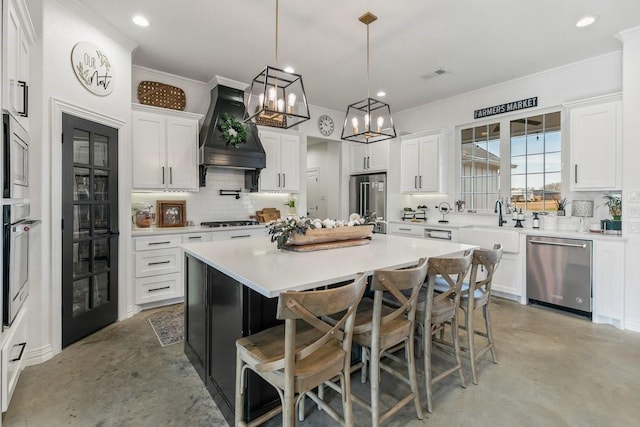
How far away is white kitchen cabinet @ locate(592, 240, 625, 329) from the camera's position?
324cm

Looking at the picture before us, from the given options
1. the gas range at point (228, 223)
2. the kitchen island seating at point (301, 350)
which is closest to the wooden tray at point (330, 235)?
the kitchen island seating at point (301, 350)

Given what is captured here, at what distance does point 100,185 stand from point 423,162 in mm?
4486

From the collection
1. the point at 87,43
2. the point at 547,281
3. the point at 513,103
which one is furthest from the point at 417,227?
the point at 87,43

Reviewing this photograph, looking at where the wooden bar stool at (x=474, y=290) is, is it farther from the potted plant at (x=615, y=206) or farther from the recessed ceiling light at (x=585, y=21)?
the recessed ceiling light at (x=585, y=21)

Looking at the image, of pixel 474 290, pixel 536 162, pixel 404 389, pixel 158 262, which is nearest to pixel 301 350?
pixel 404 389

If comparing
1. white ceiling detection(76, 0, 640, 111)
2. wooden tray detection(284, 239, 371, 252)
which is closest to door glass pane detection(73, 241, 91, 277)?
wooden tray detection(284, 239, 371, 252)

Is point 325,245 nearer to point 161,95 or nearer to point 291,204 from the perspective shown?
point 291,204

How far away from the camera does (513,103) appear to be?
4531mm

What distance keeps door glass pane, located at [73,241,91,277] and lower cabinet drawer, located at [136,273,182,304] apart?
0.65 m

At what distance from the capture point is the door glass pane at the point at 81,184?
2.87 m

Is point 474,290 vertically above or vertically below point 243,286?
below

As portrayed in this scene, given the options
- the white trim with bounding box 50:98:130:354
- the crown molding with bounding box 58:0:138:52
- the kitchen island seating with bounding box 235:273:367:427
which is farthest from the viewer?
the crown molding with bounding box 58:0:138:52

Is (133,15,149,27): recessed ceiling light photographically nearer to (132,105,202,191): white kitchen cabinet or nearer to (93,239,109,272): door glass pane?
(132,105,202,191): white kitchen cabinet

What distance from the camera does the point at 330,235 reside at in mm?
2518
